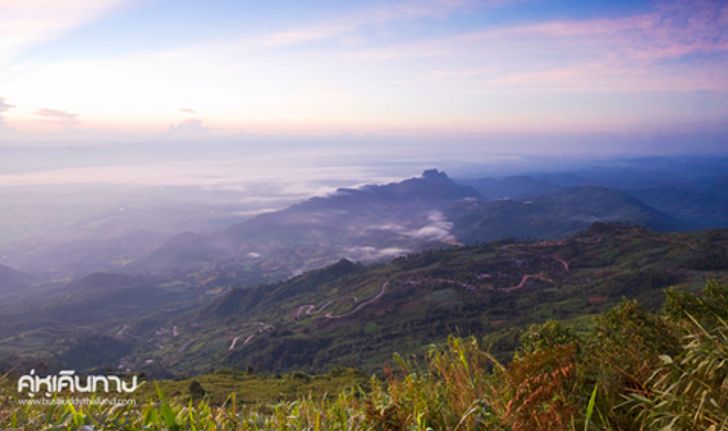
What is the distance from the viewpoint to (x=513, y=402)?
226 inches

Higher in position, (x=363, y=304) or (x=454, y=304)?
(x=454, y=304)

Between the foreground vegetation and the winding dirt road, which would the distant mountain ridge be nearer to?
the winding dirt road

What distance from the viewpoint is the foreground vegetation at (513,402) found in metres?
5.27

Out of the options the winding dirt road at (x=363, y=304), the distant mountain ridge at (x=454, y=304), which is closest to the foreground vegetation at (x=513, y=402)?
the distant mountain ridge at (x=454, y=304)

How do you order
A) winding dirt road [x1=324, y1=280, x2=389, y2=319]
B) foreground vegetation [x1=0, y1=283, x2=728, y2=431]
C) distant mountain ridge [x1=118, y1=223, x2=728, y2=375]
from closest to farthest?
foreground vegetation [x1=0, y1=283, x2=728, y2=431] < distant mountain ridge [x1=118, y1=223, x2=728, y2=375] < winding dirt road [x1=324, y1=280, x2=389, y2=319]

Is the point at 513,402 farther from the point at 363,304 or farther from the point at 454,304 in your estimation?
the point at 363,304

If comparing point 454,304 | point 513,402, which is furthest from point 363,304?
point 513,402

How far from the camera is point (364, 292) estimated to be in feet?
631

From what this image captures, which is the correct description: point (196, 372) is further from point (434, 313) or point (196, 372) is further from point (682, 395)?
point (682, 395)

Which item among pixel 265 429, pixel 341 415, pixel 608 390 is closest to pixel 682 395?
pixel 608 390

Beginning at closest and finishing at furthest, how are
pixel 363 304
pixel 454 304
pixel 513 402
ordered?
1. pixel 513 402
2. pixel 454 304
3. pixel 363 304

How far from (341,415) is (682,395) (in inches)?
151

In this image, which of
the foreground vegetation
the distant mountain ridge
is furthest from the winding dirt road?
the foreground vegetation

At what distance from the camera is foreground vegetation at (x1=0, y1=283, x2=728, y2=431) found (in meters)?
5.27
